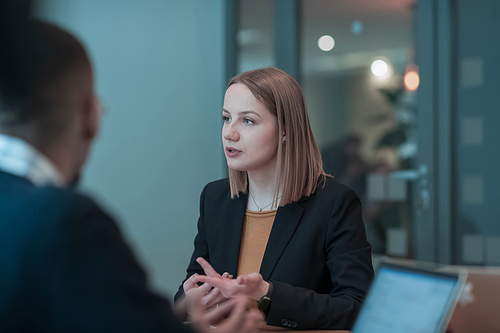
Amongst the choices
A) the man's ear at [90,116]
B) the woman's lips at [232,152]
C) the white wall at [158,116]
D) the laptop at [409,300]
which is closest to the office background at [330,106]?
the white wall at [158,116]

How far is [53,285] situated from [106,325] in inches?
3.2

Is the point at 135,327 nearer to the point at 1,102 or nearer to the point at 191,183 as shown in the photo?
the point at 1,102

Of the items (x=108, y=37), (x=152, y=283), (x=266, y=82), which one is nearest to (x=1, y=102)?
(x=152, y=283)

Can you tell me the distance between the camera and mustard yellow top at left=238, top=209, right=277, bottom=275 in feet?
5.80

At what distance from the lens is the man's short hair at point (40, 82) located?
2.13ft

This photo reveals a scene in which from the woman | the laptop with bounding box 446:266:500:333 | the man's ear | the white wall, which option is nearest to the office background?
the white wall

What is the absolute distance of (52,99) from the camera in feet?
2.18

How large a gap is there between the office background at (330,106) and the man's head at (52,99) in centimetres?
303

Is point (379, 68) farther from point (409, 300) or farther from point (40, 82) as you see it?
point (40, 82)

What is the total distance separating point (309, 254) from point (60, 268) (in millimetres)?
1187

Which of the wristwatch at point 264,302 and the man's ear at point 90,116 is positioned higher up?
the man's ear at point 90,116

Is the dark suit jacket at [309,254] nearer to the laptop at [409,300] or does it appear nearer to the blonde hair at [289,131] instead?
the blonde hair at [289,131]

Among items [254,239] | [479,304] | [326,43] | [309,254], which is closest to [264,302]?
[309,254]

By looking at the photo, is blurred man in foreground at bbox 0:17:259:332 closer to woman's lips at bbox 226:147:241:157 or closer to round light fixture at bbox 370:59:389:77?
woman's lips at bbox 226:147:241:157
